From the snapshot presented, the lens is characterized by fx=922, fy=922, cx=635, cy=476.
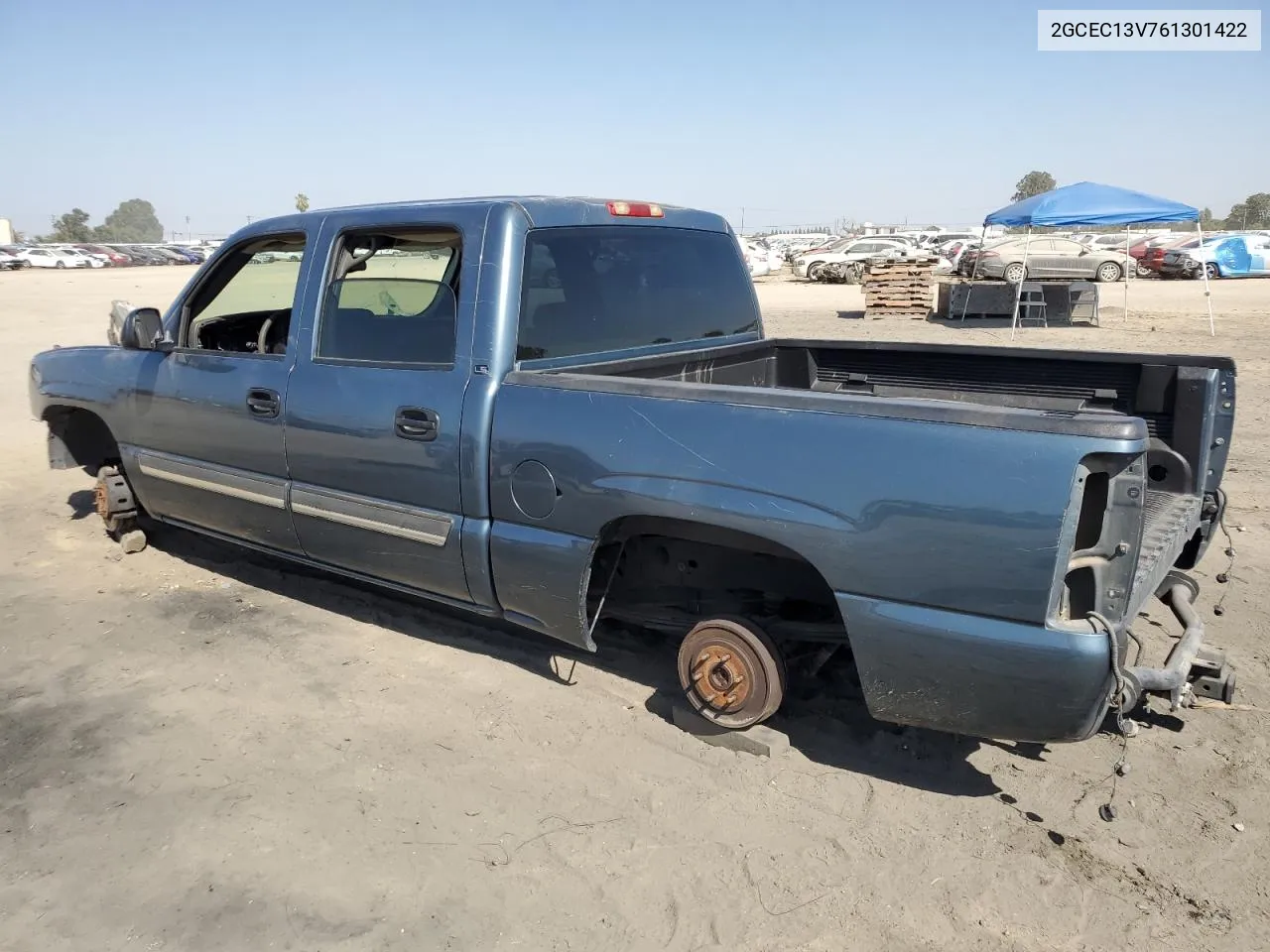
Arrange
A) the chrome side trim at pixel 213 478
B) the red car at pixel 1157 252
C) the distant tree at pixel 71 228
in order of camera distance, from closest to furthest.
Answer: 1. the chrome side trim at pixel 213 478
2. the red car at pixel 1157 252
3. the distant tree at pixel 71 228

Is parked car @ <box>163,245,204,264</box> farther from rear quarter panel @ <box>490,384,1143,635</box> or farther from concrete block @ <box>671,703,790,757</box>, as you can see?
concrete block @ <box>671,703,790,757</box>

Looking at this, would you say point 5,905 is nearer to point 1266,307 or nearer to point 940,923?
point 940,923

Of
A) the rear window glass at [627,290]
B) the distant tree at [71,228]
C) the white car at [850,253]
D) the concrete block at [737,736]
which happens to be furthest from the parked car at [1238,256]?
the distant tree at [71,228]

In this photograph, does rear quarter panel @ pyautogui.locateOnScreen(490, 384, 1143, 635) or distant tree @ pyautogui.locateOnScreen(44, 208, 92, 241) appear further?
Answer: distant tree @ pyautogui.locateOnScreen(44, 208, 92, 241)

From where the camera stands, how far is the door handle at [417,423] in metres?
3.49

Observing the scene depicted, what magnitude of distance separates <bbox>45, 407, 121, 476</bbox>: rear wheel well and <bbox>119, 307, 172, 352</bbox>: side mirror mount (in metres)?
1.17

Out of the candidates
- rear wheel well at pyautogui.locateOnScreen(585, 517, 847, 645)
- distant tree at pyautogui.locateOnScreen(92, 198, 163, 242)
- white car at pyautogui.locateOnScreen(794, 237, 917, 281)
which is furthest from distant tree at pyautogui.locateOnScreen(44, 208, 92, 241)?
rear wheel well at pyautogui.locateOnScreen(585, 517, 847, 645)

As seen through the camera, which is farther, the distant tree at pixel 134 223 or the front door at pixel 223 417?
the distant tree at pixel 134 223

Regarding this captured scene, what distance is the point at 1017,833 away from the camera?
2887 millimetres

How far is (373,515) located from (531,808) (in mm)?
1389

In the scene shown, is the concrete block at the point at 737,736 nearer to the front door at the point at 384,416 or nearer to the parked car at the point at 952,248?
the front door at the point at 384,416

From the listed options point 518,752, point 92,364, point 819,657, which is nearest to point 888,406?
point 819,657

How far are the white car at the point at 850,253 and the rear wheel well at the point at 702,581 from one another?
3208cm

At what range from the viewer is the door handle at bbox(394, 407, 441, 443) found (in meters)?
3.49
